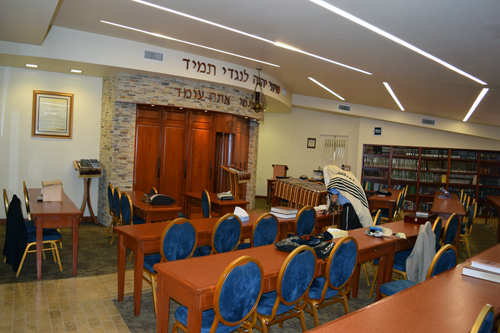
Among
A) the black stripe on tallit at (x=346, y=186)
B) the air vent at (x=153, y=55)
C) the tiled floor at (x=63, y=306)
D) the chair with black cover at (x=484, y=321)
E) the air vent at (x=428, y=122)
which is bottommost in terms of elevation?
the tiled floor at (x=63, y=306)

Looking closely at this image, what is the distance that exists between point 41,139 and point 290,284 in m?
7.02

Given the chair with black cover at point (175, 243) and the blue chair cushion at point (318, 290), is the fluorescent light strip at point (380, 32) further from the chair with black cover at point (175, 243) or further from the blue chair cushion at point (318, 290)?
the blue chair cushion at point (318, 290)

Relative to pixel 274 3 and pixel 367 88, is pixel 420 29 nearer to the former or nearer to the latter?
pixel 274 3

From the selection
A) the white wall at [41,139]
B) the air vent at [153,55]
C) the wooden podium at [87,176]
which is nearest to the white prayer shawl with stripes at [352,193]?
the air vent at [153,55]

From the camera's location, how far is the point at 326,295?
3.36 metres

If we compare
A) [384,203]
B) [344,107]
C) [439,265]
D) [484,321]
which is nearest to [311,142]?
[344,107]

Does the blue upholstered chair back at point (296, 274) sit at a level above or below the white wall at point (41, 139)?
below

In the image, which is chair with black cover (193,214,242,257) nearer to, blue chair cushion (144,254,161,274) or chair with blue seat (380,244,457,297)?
blue chair cushion (144,254,161,274)

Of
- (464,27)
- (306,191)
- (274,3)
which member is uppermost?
(274,3)

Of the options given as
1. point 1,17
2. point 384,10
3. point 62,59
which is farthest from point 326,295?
point 62,59

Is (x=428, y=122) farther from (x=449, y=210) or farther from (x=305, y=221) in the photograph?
(x=305, y=221)

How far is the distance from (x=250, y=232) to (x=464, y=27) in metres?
3.20

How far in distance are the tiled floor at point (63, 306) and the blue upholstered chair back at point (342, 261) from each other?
6.57 ft

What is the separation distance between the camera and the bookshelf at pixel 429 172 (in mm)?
11508
